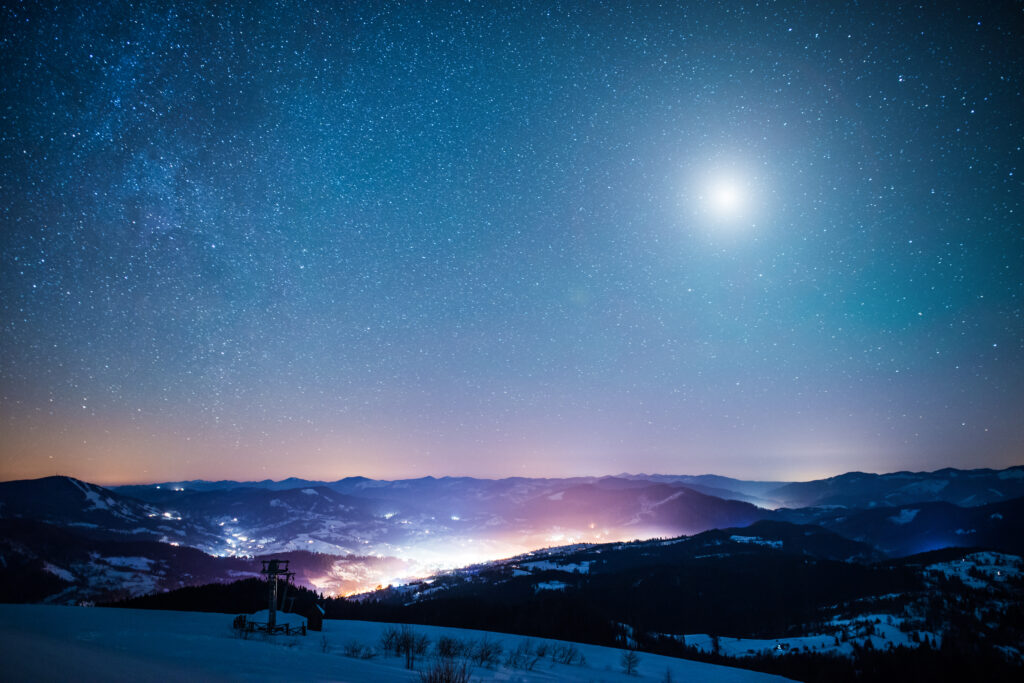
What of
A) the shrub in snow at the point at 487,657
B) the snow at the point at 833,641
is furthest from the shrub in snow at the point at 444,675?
the snow at the point at 833,641

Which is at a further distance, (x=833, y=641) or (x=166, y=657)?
(x=833, y=641)

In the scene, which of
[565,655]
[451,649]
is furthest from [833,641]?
[451,649]

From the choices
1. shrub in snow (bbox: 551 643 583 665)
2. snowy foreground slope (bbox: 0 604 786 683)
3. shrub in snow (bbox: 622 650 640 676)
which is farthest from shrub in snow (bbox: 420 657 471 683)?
shrub in snow (bbox: 622 650 640 676)

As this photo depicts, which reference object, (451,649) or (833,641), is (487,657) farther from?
(833,641)

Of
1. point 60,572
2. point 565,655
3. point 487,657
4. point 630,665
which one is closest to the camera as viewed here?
point 487,657

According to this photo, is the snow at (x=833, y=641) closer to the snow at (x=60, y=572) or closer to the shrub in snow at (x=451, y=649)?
the shrub in snow at (x=451, y=649)

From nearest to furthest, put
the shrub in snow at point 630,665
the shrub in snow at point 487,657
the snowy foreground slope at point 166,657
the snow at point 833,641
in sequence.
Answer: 1. the snowy foreground slope at point 166,657
2. the shrub in snow at point 487,657
3. the shrub in snow at point 630,665
4. the snow at point 833,641

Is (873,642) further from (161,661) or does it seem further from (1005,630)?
(161,661)

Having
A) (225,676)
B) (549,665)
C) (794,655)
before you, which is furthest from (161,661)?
(794,655)

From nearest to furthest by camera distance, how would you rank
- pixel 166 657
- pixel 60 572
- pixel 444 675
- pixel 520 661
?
pixel 166 657
pixel 444 675
pixel 520 661
pixel 60 572
